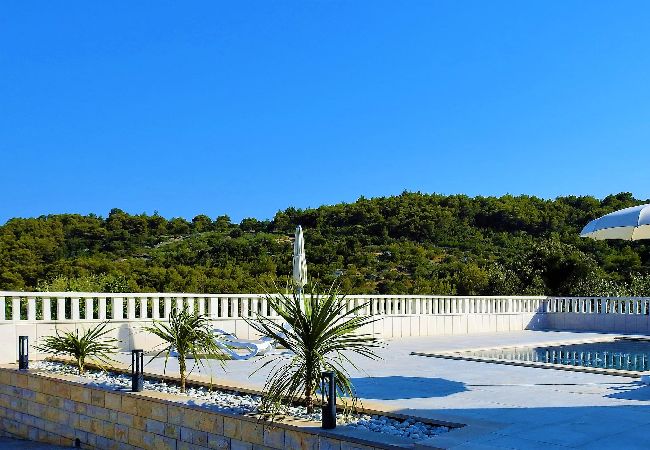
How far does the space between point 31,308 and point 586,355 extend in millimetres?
9977

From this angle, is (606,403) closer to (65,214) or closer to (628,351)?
(628,351)

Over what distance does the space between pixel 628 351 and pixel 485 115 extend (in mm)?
12643

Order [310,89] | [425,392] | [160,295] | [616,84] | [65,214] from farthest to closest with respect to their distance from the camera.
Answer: [65,214] → [310,89] → [616,84] → [160,295] → [425,392]

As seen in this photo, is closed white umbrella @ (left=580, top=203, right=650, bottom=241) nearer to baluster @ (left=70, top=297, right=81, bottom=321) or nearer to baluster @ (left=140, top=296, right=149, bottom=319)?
baluster @ (left=140, top=296, right=149, bottom=319)

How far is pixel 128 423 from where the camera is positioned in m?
7.32

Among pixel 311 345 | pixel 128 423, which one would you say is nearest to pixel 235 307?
pixel 128 423

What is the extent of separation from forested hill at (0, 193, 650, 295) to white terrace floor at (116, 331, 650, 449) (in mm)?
16027

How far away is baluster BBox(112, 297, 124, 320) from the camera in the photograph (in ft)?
39.8

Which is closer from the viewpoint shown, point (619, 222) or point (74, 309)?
point (619, 222)

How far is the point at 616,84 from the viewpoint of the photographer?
58.0 feet

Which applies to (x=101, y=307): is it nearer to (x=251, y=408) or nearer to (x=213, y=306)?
(x=213, y=306)

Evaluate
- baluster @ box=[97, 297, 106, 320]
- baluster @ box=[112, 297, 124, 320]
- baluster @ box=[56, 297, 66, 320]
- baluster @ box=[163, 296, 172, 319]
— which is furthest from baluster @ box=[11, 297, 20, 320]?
baluster @ box=[163, 296, 172, 319]

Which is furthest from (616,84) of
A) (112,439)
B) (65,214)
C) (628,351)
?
(65,214)

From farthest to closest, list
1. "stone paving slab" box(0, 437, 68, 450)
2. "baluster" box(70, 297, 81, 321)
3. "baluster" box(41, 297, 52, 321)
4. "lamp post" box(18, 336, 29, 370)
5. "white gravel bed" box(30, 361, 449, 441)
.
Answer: "baluster" box(70, 297, 81, 321) < "baluster" box(41, 297, 52, 321) < "lamp post" box(18, 336, 29, 370) < "stone paving slab" box(0, 437, 68, 450) < "white gravel bed" box(30, 361, 449, 441)
